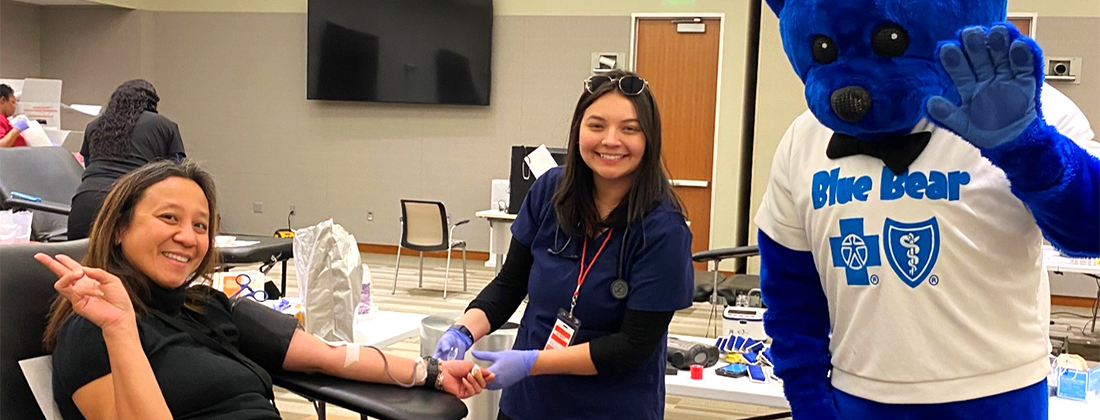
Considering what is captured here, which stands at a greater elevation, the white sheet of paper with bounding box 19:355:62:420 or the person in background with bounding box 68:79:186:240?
the person in background with bounding box 68:79:186:240

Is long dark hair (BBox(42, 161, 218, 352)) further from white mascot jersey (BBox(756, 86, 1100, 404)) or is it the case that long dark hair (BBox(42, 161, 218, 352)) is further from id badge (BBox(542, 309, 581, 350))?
white mascot jersey (BBox(756, 86, 1100, 404))

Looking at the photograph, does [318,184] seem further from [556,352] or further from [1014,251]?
[1014,251]

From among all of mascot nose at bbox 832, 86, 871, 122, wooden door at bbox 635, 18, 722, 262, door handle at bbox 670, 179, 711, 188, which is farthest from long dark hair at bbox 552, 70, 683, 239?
door handle at bbox 670, 179, 711, 188

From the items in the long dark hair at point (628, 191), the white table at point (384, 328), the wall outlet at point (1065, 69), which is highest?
the wall outlet at point (1065, 69)

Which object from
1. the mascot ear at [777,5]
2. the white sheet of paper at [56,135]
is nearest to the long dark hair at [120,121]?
the white sheet of paper at [56,135]

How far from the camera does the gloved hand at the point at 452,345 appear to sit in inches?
70.2

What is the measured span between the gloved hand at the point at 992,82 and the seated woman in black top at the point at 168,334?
961 millimetres

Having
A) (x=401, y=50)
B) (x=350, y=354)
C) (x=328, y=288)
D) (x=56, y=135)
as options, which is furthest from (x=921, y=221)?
(x=401, y=50)

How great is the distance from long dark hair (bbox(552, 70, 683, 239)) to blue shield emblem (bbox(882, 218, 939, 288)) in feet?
1.60

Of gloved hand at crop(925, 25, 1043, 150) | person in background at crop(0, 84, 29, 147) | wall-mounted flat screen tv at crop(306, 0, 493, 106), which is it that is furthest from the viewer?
wall-mounted flat screen tv at crop(306, 0, 493, 106)

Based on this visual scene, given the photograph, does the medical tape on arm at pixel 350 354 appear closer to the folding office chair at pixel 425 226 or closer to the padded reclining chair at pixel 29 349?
the padded reclining chair at pixel 29 349

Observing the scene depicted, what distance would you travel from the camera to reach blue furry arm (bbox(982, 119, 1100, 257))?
3.43 feet

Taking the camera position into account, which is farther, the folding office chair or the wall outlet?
the wall outlet

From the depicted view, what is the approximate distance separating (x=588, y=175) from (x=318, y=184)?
24.4 ft
